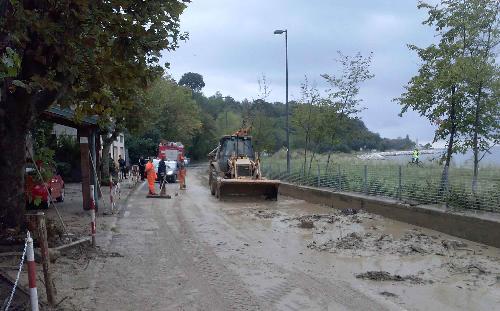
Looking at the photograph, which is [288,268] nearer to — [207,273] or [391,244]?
[207,273]

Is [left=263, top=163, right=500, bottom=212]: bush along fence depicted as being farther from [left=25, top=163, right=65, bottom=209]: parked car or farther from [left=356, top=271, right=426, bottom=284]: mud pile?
[left=25, top=163, right=65, bottom=209]: parked car

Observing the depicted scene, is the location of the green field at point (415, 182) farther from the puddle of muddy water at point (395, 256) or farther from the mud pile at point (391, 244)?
the mud pile at point (391, 244)

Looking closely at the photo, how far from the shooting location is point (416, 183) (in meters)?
14.5

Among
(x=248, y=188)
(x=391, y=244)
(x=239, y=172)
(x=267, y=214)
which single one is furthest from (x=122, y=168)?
(x=391, y=244)

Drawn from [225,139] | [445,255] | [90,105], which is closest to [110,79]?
[90,105]

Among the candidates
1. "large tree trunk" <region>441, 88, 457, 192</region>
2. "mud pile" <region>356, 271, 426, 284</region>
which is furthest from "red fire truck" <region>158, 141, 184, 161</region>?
"mud pile" <region>356, 271, 426, 284</region>

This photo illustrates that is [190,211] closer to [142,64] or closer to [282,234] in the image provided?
[282,234]

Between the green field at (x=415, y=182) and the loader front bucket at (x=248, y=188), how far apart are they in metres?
1.95

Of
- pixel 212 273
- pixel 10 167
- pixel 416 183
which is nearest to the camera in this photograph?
pixel 212 273

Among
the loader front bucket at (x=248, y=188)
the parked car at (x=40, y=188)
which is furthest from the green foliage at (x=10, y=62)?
the loader front bucket at (x=248, y=188)

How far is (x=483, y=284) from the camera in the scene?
7988mm

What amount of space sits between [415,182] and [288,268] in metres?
6.67

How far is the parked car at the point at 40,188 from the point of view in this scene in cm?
1130

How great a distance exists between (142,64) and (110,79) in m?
0.71
